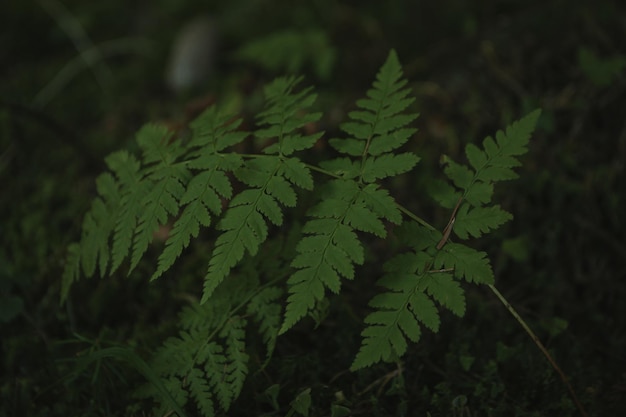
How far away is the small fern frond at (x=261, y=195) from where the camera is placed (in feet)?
5.24

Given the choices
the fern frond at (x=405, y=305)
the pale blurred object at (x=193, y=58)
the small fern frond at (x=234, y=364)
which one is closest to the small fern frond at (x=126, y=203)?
the small fern frond at (x=234, y=364)

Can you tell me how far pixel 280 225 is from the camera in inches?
65.1

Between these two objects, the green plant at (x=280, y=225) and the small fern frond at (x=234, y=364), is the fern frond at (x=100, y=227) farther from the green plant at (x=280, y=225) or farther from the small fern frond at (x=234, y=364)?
the small fern frond at (x=234, y=364)

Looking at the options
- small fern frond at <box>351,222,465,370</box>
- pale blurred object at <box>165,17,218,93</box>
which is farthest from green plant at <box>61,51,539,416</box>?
pale blurred object at <box>165,17,218,93</box>

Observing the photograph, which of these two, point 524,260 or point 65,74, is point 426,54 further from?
point 65,74

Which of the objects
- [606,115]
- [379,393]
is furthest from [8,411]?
[606,115]

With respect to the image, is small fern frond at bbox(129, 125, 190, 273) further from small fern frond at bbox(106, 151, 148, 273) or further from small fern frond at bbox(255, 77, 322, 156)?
small fern frond at bbox(255, 77, 322, 156)

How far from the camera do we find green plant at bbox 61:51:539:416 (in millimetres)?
1598

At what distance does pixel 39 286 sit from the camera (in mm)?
2559

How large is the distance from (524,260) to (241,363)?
142 cm

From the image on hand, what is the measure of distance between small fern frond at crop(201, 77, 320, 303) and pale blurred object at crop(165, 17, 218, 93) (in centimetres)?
231

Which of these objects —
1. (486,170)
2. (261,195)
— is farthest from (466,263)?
(261,195)

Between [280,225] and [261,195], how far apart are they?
4.8 inches

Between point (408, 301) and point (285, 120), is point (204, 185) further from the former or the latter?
point (408, 301)
